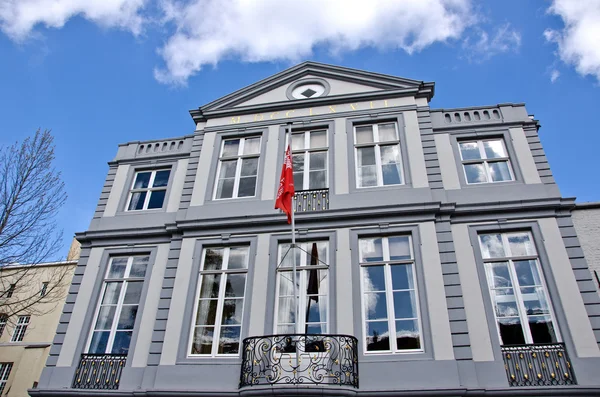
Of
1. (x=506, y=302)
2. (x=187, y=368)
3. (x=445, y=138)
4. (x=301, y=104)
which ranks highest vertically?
(x=301, y=104)

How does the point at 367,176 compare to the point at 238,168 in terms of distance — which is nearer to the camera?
the point at 367,176

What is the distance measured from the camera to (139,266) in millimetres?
13008

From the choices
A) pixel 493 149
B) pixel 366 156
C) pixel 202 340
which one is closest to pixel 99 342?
pixel 202 340

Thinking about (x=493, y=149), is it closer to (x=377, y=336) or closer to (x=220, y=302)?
(x=377, y=336)

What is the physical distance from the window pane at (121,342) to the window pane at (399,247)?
6.94 meters

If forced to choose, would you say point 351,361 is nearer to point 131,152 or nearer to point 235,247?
point 235,247

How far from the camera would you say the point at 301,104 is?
14.8 metres

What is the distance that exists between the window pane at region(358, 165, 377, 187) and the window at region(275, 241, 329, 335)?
2089 mm

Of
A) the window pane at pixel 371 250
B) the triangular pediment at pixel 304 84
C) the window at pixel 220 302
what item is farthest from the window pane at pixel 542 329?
the triangular pediment at pixel 304 84

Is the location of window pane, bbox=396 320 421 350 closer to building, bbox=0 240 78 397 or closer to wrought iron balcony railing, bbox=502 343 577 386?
wrought iron balcony railing, bbox=502 343 577 386

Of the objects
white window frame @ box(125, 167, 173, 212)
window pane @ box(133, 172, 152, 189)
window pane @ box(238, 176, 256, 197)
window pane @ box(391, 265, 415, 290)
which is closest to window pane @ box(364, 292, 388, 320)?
window pane @ box(391, 265, 415, 290)

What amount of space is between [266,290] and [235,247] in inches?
66.5

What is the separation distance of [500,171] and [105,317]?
11.3 meters

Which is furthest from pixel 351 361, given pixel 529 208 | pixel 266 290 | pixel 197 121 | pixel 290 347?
pixel 197 121
